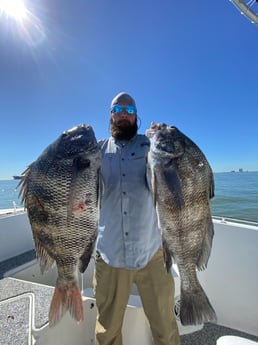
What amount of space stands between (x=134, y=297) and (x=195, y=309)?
0.94m

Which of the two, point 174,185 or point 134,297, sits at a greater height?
point 174,185

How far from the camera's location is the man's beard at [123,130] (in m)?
1.84

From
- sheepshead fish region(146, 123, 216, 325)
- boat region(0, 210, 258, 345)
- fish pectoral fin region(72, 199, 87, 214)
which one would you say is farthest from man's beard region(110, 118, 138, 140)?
boat region(0, 210, 258, 345)

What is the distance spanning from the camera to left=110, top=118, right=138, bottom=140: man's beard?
1839 mm

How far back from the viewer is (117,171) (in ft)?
5.82

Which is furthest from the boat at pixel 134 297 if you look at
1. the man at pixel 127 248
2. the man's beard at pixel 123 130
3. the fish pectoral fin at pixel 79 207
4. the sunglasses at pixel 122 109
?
the sunglasses at pixel 122 109

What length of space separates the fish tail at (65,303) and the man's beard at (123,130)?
924mm

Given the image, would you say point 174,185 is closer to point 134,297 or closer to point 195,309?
point 195,309

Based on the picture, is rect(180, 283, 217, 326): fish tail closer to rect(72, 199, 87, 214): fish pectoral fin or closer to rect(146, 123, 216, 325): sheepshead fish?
rect(146, 123, 216, 325): sheepshead fish

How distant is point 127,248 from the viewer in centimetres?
174

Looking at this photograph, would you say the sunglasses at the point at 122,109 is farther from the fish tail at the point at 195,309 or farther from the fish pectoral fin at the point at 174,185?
the fish tail at the point at 195,309

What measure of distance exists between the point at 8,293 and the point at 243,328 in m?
2.30

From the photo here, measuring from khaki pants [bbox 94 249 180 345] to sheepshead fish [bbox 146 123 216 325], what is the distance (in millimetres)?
256

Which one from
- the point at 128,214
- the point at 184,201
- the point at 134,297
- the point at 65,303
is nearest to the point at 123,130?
the point at 128,214
